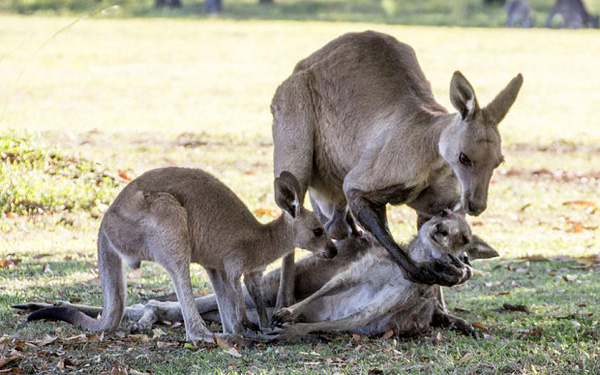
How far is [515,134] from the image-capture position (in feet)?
49.1

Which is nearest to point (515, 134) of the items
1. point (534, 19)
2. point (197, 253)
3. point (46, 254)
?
point (46, 254)

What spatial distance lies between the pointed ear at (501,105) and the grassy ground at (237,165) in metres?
1.23

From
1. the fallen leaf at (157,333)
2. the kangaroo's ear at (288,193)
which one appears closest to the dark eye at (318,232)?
the kangaroo's ear at (288,193)

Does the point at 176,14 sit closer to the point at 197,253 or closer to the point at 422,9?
the point at 422,9

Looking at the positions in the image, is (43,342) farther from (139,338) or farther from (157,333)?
(157,333)

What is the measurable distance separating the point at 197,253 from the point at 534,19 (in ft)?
93.4

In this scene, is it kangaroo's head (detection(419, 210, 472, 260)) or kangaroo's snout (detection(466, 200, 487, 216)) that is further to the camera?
kangaroo's head (detection(419, 210, 472, 260))

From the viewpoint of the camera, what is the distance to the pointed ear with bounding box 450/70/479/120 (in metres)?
4.96

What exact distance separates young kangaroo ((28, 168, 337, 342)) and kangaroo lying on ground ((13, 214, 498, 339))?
0.29 metres

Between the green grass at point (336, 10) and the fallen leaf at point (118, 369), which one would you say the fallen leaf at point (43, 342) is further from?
the green grass at point (336, 10)

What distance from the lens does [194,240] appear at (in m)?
5.34

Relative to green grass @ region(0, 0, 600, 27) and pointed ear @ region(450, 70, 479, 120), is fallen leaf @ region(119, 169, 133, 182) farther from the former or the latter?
green grass @ region(0, 0, 600, 27)

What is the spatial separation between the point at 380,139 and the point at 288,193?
0.69 metres

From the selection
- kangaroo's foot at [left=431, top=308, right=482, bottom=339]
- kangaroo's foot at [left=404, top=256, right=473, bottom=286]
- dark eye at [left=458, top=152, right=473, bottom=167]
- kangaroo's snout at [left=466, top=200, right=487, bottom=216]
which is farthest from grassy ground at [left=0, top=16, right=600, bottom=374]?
dark eye at [left=458, top=152, right=473, bottom=167]
